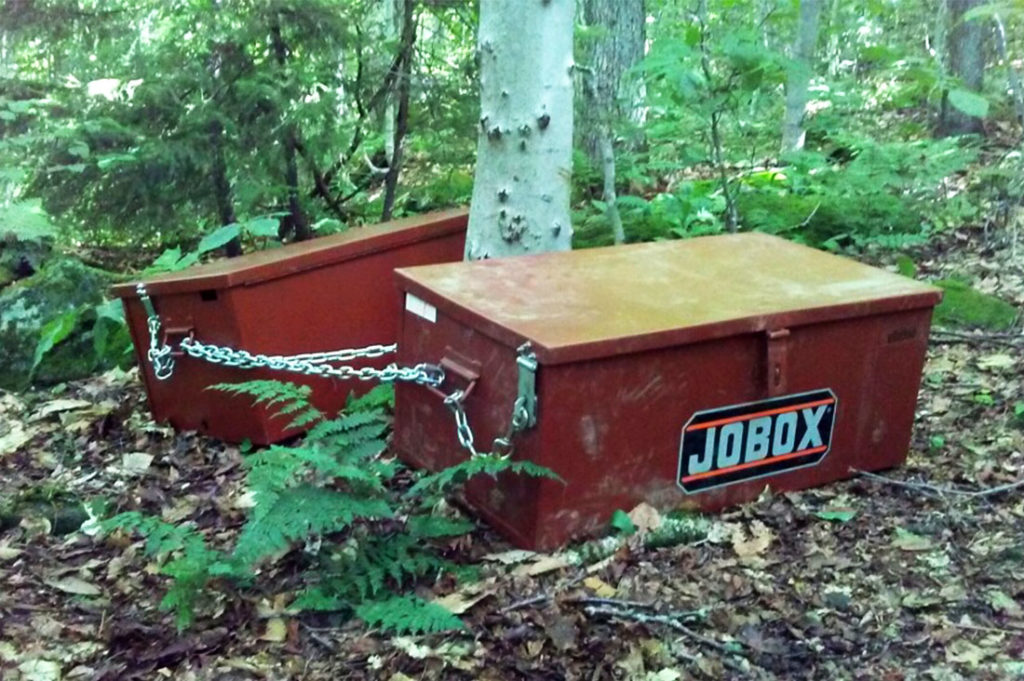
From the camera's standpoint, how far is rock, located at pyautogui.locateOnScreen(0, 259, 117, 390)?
5168 mm

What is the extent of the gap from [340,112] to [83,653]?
3862 mm

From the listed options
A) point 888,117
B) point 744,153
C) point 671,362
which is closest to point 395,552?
point 671,362

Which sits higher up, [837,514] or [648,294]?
[648,294]

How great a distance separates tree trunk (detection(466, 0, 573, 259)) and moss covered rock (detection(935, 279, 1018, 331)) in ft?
7.45

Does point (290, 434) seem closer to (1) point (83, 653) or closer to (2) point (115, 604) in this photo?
(2) point (115, 604)

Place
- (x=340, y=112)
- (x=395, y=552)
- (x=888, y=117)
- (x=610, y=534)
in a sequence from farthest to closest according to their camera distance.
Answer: (x=888, y=117) → (x=340, y=112) → (x=610, y=534) → (x=395, y=552)

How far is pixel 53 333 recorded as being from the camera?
5.10m

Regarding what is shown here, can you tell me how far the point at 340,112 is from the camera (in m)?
5.83

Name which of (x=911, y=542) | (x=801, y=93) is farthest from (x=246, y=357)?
(x=801, y=93)

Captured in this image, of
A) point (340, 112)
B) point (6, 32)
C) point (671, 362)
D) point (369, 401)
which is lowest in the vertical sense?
point (369, 401)

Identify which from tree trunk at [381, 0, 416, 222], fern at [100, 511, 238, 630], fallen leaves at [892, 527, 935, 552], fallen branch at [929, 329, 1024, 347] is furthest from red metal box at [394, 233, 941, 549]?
tree trunk at [381, 0, 416, 222]

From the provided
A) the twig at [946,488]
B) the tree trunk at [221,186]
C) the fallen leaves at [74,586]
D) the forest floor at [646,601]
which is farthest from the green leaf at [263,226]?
the twig at [946,488]

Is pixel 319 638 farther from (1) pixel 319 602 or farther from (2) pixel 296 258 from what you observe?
(2) pixel 296 258

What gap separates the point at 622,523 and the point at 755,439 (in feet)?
1.79
